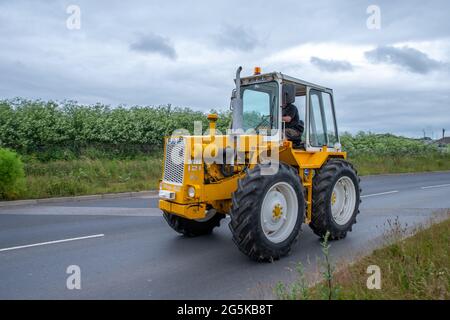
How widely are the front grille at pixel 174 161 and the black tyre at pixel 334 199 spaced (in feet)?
7.50

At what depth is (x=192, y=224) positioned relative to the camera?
25.4 ft

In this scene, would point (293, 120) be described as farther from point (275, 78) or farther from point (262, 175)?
point (262, 175)

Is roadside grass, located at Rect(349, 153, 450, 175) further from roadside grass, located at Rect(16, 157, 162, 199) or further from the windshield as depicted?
the windshield

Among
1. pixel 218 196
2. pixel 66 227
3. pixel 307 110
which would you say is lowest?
pixel 66 227

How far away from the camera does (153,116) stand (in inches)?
955

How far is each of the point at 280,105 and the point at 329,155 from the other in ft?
5.33

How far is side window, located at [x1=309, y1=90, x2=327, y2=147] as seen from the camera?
758cm

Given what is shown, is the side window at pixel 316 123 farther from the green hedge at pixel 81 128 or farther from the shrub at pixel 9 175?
the green hedge at pixel 81 128

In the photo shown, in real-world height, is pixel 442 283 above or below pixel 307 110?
below

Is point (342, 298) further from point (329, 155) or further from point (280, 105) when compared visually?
point (329, 155)

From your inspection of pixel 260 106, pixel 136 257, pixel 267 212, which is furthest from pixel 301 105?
pixel 136 257

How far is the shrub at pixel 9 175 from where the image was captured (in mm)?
12719

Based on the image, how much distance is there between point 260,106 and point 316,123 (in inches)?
44.2
